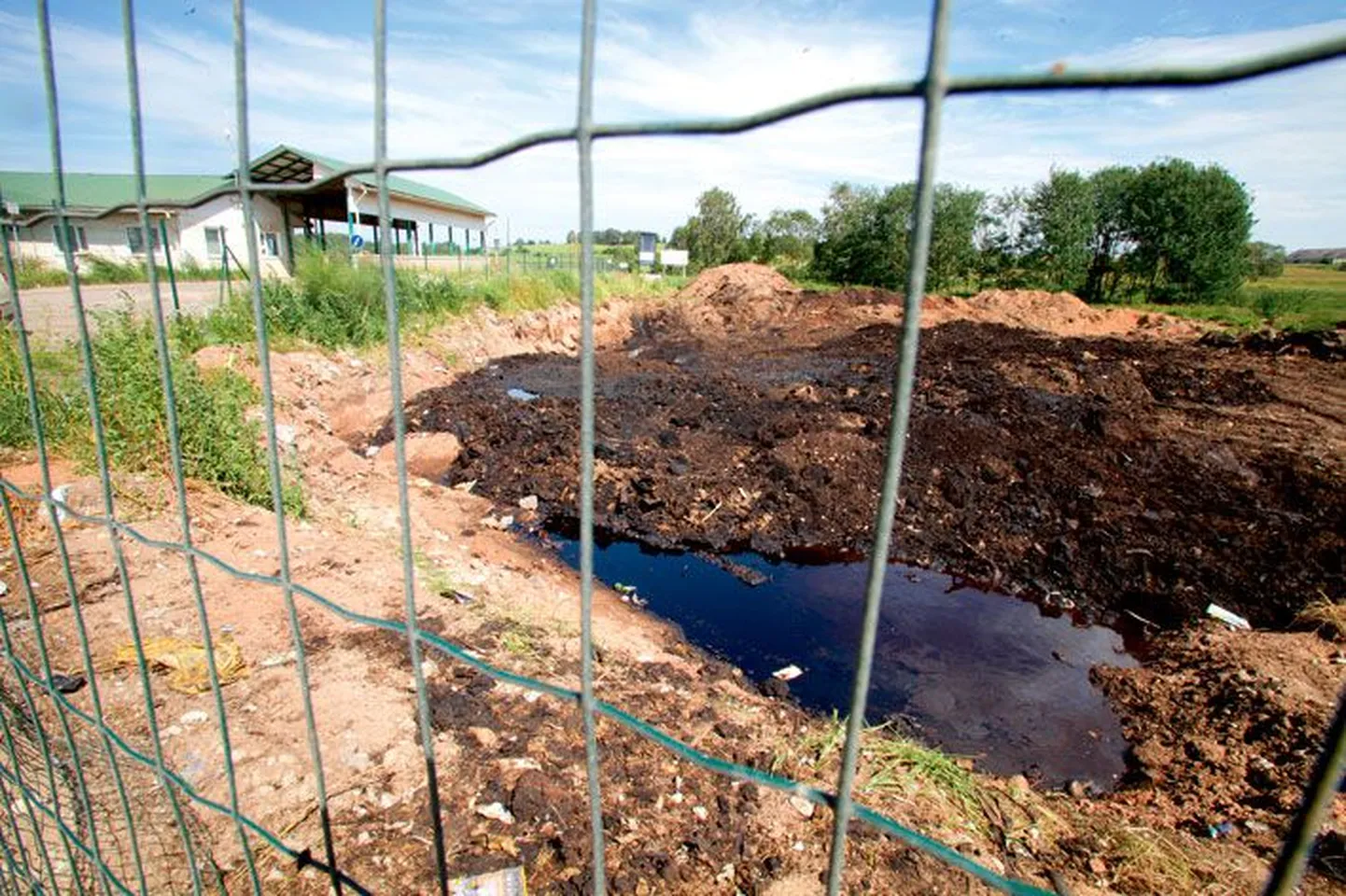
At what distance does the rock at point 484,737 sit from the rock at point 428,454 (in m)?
4.96

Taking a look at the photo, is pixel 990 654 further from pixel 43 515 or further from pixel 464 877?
pixel 43 515

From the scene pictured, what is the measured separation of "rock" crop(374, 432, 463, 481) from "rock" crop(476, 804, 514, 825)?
17.8 ft

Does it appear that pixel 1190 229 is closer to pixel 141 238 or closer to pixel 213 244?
pixel 141 238

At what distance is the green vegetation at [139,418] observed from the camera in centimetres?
463

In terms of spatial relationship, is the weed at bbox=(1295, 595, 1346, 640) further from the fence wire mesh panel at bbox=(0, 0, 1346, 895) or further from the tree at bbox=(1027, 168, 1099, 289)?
the tree at bbox=(1027, 168, 1099, 289)

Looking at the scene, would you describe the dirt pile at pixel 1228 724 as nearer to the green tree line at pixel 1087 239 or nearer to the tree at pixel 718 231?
the green tree line at pixel 1087 239

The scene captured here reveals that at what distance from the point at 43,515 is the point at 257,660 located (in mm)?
2090

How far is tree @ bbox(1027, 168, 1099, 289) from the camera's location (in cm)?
2283

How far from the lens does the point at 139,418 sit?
462 centimetres

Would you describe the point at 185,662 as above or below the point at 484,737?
above

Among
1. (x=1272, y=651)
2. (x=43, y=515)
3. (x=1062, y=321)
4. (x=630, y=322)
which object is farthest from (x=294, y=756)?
(x=1062, y=321)

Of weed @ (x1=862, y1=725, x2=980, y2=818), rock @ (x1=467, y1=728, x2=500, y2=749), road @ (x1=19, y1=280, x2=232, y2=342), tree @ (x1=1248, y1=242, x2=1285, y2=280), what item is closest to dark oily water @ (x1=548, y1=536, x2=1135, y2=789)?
weed @ (x1=862, y1=725, x2=980, y2=818)

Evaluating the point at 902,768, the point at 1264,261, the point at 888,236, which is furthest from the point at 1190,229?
the point at 902,768

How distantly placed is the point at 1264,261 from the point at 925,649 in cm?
2916
